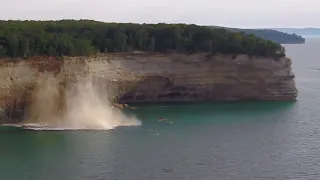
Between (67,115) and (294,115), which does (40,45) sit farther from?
(294,115)

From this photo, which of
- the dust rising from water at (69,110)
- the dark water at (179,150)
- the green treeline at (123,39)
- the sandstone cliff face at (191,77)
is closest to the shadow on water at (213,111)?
the dark water at (179,150)

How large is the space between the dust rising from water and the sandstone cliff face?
4381 mm

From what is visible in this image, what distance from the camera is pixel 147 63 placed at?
6003 centimetres

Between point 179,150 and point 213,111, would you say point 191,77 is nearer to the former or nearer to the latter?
point 213,111

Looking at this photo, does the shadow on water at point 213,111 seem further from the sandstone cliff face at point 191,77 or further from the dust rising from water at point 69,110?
the dust rising from water at point 69,110

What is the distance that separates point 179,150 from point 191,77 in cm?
2351

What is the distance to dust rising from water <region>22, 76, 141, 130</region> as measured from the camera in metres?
47.2

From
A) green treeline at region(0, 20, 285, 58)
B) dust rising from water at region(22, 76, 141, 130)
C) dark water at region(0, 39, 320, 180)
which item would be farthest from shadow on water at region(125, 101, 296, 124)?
green treeline at region(0, 20, 285, 58)

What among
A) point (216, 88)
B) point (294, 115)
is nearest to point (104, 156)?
point (294, 115)

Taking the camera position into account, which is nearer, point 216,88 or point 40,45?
point 40,45

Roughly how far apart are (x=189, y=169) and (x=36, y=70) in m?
21.6

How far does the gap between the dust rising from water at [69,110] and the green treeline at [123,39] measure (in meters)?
3.56

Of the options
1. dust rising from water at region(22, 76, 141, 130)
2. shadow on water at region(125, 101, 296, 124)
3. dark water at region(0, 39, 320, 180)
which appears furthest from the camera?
shadow on water at region(125, 101, 296, 124)

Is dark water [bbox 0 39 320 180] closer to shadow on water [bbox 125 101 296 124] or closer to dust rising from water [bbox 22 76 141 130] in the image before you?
shadow on water [bbox 125 101 296 124]
